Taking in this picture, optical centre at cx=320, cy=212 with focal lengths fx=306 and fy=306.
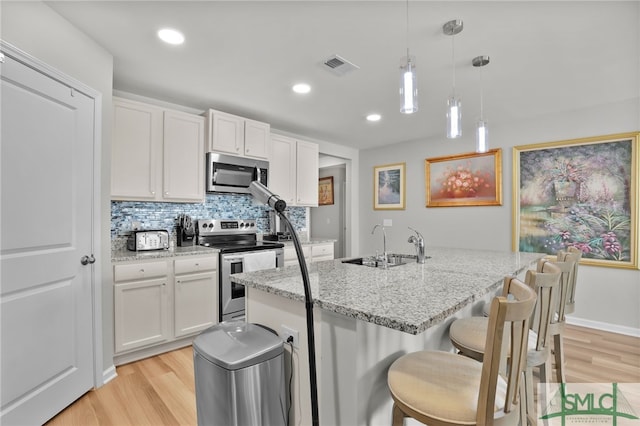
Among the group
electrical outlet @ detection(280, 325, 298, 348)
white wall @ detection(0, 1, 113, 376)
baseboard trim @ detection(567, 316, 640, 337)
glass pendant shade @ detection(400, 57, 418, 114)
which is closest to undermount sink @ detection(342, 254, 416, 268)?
electrical outlet @ detection(280, 325, 298, 348)

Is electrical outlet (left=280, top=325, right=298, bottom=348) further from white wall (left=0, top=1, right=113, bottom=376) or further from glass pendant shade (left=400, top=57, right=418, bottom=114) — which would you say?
white wall (left=0, top=1, right=113, bottom=376)

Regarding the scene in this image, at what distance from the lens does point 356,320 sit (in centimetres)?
107

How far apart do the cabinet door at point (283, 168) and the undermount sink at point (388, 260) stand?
72.7 inches

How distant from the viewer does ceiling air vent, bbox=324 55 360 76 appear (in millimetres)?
2285

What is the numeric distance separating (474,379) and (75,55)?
2753mm

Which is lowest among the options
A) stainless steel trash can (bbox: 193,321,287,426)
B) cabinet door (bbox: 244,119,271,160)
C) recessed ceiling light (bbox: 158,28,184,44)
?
stainless steel trash can (bbox: 193,321,287,426)

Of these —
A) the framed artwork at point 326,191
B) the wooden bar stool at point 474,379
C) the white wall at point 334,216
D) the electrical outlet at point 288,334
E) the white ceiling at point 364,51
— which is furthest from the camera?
the framed artwork at point 326,191

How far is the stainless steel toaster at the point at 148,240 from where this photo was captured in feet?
9.00

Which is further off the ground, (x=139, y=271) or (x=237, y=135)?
(x=237, y=135)

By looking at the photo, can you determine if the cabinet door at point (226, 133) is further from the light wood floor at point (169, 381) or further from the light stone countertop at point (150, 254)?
the light wood floor at point (169, 381)

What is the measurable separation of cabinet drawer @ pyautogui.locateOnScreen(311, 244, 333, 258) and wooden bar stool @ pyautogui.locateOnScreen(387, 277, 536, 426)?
2.89 metres

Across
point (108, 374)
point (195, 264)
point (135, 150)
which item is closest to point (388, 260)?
point (195, 264)

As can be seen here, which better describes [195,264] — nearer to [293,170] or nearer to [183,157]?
[183,157]

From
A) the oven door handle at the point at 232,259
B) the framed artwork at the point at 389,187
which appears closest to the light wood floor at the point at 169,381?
the oven door handle at the point at 232,259
